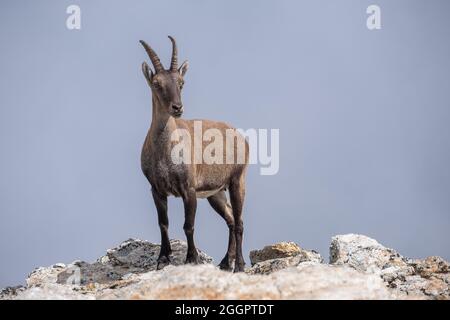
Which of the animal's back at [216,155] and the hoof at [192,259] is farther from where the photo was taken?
the animal's back at [216,155]

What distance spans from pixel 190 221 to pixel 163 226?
0.95m

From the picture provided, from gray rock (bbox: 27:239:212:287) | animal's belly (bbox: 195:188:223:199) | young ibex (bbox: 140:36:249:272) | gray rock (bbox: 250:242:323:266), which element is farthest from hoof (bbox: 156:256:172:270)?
gray rock (bbox: 250:242:323:266)

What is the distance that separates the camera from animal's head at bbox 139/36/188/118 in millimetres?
16547

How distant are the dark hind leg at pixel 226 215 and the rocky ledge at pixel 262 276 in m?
0.47

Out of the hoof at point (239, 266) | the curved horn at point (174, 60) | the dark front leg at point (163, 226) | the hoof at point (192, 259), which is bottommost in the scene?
the hoof at point (239, 266)

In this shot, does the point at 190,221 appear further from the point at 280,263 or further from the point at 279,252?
the point at 279,252

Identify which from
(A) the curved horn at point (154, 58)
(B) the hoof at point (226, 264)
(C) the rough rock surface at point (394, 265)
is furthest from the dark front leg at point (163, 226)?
(C) the rough rock surface at point (394, 265)

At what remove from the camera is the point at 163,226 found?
57.2 ft

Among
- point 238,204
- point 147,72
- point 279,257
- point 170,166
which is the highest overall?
point 147,72

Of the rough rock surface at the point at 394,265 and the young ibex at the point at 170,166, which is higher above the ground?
the young ibex at the point at 170,166

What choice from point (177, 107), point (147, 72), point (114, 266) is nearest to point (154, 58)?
point (147, 72)

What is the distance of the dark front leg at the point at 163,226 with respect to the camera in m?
17.1

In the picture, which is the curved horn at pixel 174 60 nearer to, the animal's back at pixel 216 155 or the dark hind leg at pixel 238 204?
the animal's back at pixel 216 155
